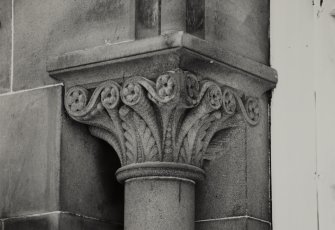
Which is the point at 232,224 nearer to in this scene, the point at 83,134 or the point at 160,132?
the point at 160,132

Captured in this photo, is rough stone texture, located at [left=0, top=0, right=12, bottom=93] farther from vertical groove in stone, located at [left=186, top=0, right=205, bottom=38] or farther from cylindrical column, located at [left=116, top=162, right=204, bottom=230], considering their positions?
vertical groove in stone, located at [left=186, top=0, right=205, bottom=38]

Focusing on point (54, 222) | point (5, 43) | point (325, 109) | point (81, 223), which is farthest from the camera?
point (5, 43)

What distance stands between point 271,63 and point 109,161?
87 centimetres

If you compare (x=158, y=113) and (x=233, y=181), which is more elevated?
(x=158, y=113)

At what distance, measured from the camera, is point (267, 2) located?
5.42 m

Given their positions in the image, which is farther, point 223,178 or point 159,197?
point 223,178

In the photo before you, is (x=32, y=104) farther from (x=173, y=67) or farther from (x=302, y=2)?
(x=302, y=2)

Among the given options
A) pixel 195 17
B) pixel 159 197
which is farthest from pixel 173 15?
pixel 159 197

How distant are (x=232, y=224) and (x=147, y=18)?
97 centimetres

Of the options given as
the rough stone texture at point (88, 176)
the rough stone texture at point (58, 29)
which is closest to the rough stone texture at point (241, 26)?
the rough stone texture at point (58, 29)

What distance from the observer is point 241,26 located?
5.18m

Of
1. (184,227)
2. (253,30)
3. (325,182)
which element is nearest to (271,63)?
(253,30)

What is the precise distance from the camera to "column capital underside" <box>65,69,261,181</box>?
481 cm

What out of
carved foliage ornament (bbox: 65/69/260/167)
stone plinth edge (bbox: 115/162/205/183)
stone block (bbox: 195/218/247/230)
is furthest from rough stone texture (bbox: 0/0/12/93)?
stone block (bbox: 195/218/247/230)
